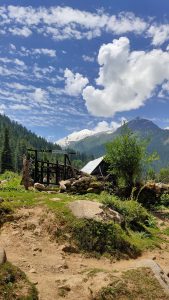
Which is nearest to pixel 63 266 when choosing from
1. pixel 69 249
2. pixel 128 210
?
pixel 69 249

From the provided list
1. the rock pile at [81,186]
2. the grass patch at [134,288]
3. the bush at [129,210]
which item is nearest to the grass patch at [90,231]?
the bush at [129,210]

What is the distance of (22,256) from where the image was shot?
38.6 feet

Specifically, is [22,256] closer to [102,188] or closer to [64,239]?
[64,239]

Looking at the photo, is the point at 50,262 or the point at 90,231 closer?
the point at 50,262

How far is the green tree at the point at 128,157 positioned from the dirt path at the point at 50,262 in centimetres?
1826

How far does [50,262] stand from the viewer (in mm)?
11648

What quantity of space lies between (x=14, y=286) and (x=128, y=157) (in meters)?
25.8

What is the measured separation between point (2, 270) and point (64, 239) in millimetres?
4551

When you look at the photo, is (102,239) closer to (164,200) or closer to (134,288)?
(134,288)

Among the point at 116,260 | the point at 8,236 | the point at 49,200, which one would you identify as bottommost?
the point at 116,260

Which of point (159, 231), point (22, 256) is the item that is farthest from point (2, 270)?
point (159, 231)

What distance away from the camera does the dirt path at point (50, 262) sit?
9.84 meters

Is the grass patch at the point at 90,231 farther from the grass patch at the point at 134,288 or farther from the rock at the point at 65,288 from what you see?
the rock at the point at 65,288

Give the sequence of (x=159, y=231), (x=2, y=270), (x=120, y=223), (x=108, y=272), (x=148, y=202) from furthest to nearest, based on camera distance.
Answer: (x=148, y=202) → (x=159, y=231) → (x=120, y=223) → (x=108, y=272) → (x=2, y=270)
